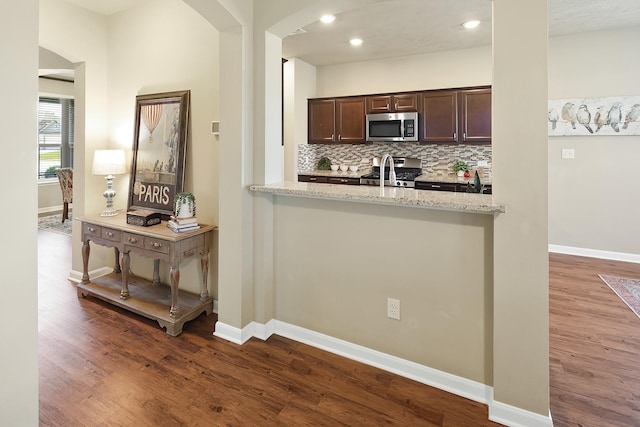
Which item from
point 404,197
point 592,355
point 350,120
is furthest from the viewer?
point 350,120

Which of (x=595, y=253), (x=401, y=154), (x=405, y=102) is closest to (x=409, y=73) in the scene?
(x=405, y=102)

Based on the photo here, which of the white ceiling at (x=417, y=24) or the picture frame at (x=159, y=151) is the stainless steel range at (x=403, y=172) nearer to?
the white ceiling at (x=417, y=24)

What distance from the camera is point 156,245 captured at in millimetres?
2783

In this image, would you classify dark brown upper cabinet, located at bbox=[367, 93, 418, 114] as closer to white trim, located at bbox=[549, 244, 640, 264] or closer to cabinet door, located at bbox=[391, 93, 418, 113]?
cabinet door, located at bbox=[391, 93, 418, 113]

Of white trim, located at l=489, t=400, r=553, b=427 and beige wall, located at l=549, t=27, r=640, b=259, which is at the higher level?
beige wall, located at l=549, t=27, r=640, b=259

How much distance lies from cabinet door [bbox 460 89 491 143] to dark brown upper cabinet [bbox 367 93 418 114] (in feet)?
2.35

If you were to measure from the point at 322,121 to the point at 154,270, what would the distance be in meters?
3.79

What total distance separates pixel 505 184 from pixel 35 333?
84.7 inches

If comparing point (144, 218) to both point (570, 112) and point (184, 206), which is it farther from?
point (570, 112)

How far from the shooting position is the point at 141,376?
2197 mm

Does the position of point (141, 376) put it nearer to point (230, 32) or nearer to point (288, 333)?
point (288, 333)

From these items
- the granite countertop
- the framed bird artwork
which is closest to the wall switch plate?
the framed bird artwork

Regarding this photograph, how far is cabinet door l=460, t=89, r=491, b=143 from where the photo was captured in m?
4.83

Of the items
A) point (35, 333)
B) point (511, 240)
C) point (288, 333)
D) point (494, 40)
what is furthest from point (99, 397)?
point (494, 40)
